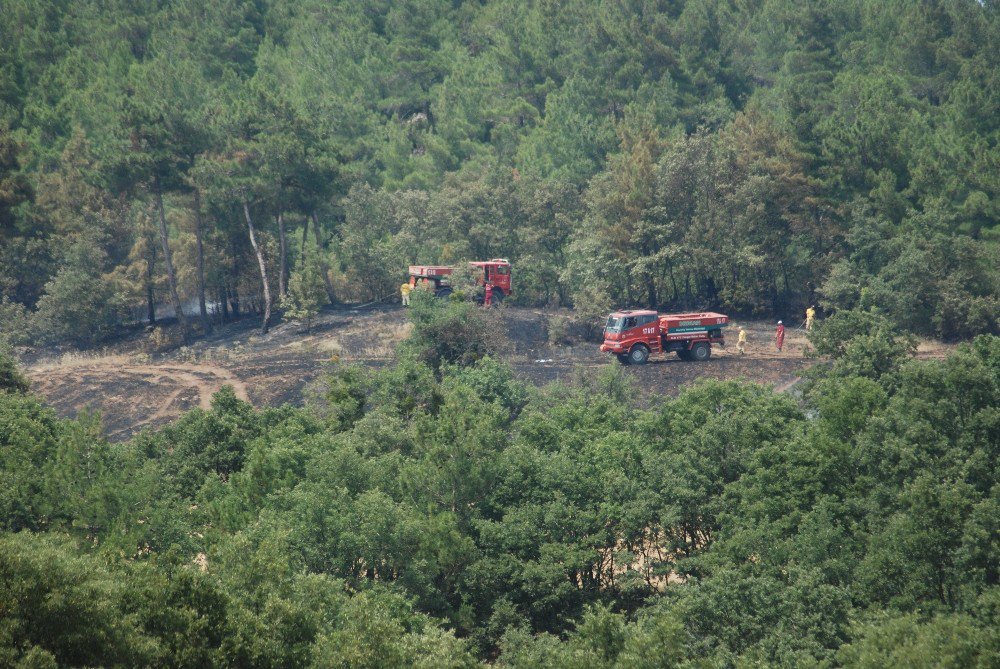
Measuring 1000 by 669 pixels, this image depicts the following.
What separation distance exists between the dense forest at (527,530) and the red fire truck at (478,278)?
768 inches

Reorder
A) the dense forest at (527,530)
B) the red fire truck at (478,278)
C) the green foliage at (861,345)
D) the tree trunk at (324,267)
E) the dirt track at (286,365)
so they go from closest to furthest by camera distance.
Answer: the dense forest at (527,530)
the green foliage at (861,345)
the dirt track at (286,365)
the red fire truck at (478,278)
the tree trunk at (324,267)

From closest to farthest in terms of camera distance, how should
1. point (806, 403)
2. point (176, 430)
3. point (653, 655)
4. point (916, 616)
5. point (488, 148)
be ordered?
point (653, 655), point (916, 616), point (176, 430), point (806, 403), point (488, 148)

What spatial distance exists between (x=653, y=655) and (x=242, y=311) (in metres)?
53.7

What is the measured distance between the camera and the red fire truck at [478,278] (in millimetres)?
55062

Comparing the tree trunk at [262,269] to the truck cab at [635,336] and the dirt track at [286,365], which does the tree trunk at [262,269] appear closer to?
the dirt track at [286,365]

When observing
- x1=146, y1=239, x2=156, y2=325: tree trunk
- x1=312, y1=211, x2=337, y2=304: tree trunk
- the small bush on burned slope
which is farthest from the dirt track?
x1=312, y1=211, x2=337, y2=304: tree trunk

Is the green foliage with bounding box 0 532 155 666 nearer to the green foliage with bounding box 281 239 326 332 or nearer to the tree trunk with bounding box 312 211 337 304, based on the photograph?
the green foliage with bounding box 281 239 326 332

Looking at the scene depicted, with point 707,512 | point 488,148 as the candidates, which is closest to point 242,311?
point 488,148

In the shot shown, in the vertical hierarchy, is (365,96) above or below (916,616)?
above

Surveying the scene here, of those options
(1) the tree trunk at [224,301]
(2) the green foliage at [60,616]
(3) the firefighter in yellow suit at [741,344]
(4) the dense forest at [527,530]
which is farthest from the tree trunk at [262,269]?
(2) the green foliage at [60,616]

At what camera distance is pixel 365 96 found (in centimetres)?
8469

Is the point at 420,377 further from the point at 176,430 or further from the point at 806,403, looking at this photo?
the point at 806,403

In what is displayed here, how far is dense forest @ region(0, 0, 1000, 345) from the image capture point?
5406 cm

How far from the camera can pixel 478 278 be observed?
181 ft
